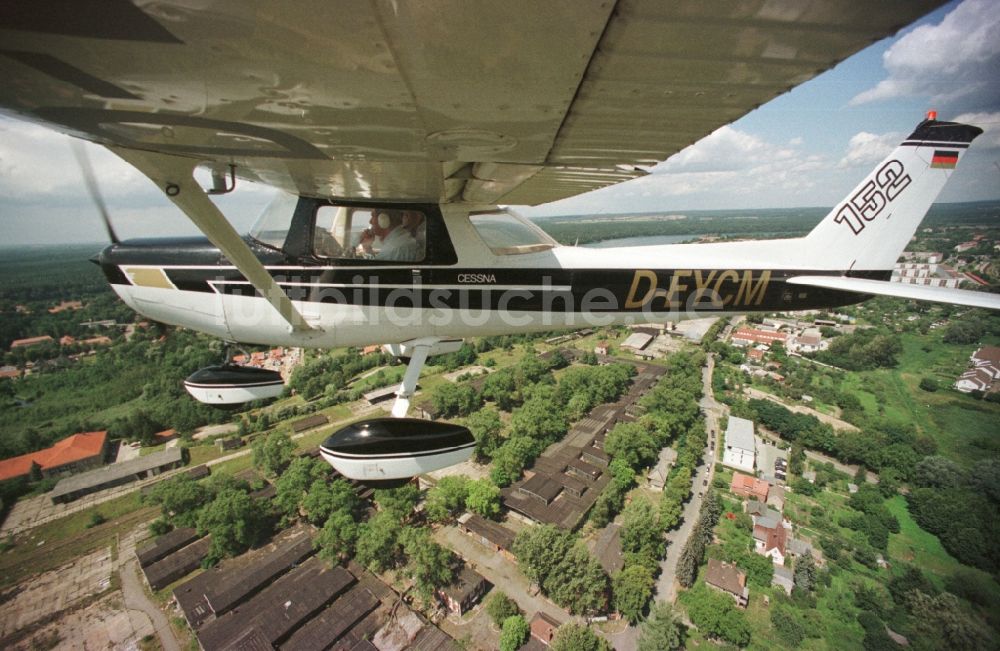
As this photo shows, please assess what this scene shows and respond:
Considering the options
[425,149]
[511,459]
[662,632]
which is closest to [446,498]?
[511,459]

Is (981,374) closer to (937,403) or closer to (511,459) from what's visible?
(937,403)

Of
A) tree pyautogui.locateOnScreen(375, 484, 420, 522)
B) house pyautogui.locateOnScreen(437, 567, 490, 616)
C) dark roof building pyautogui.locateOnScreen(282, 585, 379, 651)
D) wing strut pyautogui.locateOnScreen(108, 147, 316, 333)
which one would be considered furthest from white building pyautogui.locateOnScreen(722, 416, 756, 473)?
wing strut pyautogui.locateOnScreen(108, 147, 316, 333)

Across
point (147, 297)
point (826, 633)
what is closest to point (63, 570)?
point (147, 297)

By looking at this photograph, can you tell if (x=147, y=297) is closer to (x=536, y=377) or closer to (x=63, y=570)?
(x=63, y=570)

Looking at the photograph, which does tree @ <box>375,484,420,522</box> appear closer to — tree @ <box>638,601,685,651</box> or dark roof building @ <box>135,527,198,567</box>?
dark roof building @ <box>135,527,198,567</box>

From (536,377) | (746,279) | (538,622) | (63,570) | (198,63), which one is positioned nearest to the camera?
(198,63)

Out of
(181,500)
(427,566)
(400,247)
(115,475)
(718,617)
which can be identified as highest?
(400,247)
